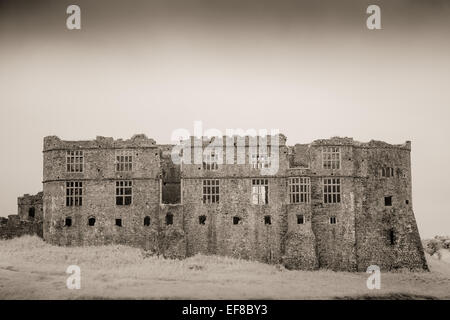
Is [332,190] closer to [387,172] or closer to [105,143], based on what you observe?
[387,172]

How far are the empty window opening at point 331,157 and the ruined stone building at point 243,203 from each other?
0.09 metres

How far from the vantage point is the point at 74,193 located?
59.9 meters

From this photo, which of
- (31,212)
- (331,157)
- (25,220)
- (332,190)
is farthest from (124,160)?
(332,190)

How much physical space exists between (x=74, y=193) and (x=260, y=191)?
1737cm

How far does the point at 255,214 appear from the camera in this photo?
59.4 metres

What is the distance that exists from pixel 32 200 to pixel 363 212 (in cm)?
3230

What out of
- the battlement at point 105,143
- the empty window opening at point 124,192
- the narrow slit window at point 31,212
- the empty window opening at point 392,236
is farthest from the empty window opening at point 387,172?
the narrow slit window at point 31,212

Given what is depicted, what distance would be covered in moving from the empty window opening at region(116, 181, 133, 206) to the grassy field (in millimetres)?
4588
